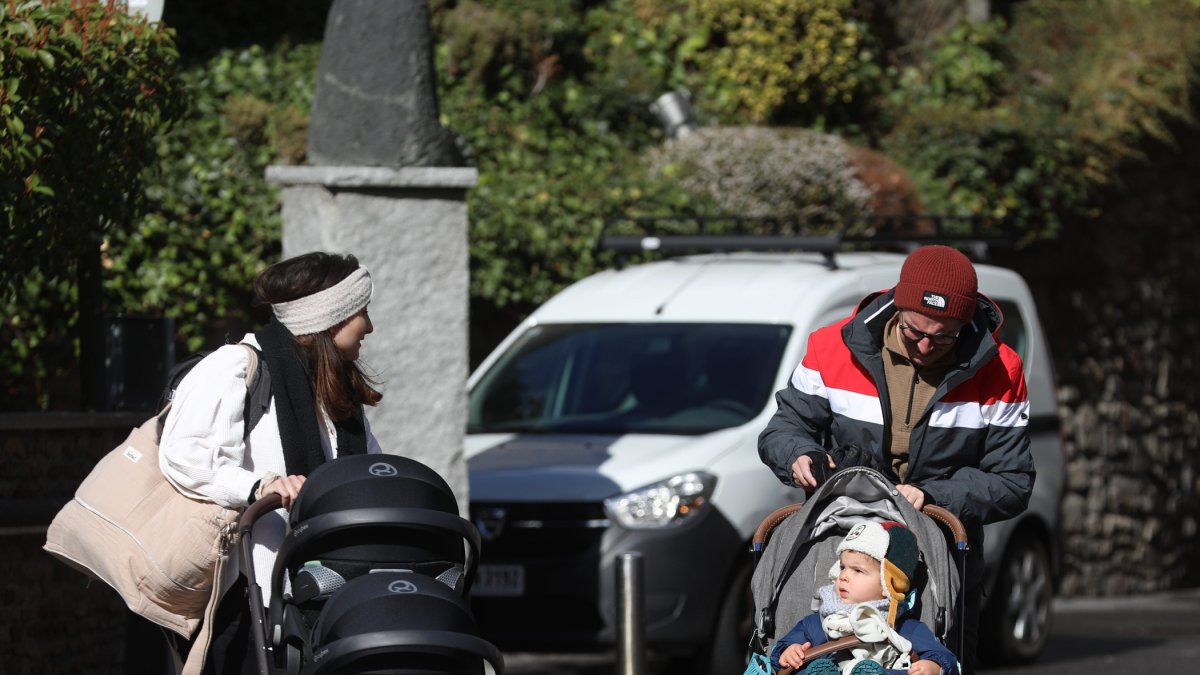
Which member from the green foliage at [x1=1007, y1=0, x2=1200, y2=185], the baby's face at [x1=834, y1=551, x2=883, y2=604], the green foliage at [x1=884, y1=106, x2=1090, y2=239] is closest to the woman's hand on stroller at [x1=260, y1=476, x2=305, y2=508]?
the baby's face at [x1=834, y1=551, x2=883, y2=604]

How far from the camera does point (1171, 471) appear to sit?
16.8 m

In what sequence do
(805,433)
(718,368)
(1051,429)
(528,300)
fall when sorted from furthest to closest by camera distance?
(528,300) < (1051,429) < (718,368) < (805,433)

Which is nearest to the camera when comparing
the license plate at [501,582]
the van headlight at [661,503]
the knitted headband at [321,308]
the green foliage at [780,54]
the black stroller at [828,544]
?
the knitted headband at [321,308]

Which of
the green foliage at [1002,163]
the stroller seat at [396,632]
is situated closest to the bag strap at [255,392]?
the stroller seat at [396,632]

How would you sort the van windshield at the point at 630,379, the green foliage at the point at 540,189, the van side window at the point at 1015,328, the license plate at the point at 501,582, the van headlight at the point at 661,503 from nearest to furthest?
the van headlight at the point at 661,503 < the license plate at the point at 501,582 < the van windshield at the point at 630,379 < the van side window at the point at 1015,328 < the green foliage at the point at 540,189

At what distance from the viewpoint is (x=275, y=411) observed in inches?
199

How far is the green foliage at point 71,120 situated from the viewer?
21.0 feet

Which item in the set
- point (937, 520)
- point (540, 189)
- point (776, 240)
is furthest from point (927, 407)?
point (540, 189)

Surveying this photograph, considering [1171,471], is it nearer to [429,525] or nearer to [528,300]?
[528,300]

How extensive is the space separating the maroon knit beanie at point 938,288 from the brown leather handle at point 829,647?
998mm

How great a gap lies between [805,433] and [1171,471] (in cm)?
1192

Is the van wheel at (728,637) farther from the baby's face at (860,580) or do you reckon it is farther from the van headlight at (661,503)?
the baby's face at (860,580)

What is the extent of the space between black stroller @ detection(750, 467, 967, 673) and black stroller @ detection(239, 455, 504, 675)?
0.93 metres

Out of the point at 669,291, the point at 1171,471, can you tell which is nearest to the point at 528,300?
the point at 669,291
